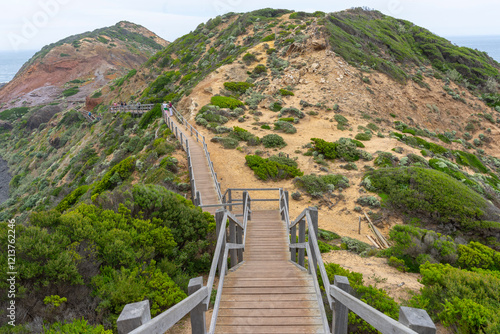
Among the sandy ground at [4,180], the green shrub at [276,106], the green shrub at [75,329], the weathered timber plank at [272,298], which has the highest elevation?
the green shrub at [276,106]

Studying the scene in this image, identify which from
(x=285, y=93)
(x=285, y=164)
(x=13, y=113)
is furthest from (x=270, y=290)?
(x=13, y=113)

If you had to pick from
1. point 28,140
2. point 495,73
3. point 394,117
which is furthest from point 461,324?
point 28,140

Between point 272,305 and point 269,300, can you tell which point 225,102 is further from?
point 272,305

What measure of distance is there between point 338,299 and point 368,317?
0.66 m

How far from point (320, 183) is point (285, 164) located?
2.72 metres

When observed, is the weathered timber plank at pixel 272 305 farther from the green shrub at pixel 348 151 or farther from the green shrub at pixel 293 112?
the green shrub at pixel 293 112

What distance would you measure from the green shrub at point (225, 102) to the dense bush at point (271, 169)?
9590 mm

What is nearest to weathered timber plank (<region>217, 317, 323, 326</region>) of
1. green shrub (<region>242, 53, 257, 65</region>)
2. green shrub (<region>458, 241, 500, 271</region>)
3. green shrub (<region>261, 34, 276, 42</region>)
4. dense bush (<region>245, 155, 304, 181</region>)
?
green shrub (<region>458, 241, 500, 271</region>)

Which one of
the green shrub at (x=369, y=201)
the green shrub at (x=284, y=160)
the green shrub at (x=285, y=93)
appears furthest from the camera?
the green shrub at (x=285, y=93)

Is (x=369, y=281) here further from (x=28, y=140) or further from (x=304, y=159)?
(x=28, y=140)

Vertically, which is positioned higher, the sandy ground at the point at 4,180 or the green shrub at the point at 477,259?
the green shrub at the point at 477,259

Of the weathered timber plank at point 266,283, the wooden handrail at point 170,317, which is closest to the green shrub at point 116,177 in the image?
the weathered timber plank at point 266,283

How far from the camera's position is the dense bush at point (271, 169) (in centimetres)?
1528

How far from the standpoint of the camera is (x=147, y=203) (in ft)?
20.6
